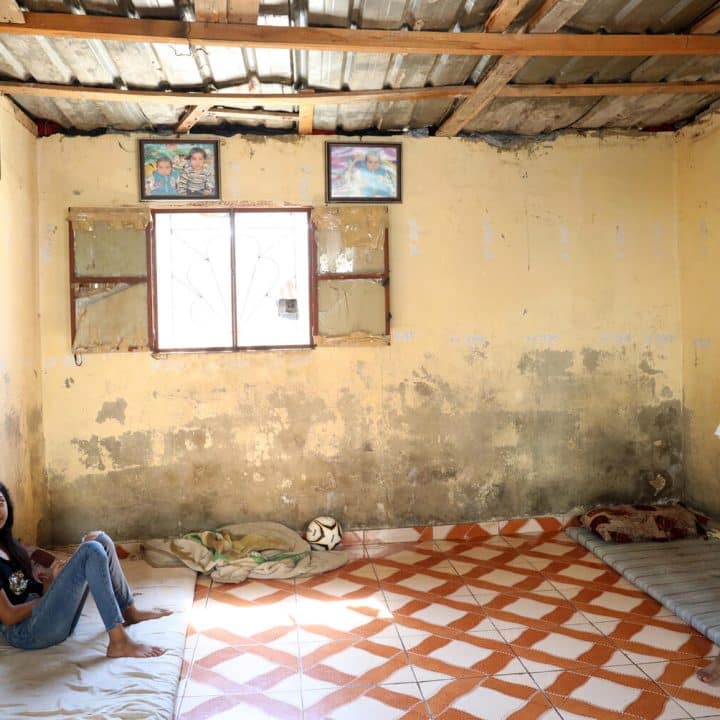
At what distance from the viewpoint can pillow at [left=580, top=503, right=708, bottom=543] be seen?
4688 millimetres

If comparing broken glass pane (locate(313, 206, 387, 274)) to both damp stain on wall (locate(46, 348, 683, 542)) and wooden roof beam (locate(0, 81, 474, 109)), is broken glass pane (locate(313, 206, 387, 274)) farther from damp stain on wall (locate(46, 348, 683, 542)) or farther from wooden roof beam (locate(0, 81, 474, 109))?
wooden roof beam (locate(0, 81, 474, 109))

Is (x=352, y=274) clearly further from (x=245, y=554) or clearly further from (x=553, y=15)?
(x=553, y=15)

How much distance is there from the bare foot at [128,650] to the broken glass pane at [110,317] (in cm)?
210

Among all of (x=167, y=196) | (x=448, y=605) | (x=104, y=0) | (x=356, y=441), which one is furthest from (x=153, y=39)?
(x=448, y=605)

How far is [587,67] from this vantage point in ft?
12.6

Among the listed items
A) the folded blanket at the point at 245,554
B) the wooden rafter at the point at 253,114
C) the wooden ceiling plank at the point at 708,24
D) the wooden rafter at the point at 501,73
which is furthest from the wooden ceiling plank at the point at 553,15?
the folded blanket at the point at 245,554

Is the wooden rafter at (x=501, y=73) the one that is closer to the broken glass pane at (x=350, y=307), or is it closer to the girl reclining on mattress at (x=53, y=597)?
the broken glass pane at (x=350, y=307)

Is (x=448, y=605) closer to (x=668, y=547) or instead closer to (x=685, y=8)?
(x=668, y=547)

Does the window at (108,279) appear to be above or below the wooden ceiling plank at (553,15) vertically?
below

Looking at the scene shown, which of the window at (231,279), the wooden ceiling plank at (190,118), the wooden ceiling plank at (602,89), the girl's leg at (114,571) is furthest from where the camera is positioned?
the window at (231,279)

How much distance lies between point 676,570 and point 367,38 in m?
3.42

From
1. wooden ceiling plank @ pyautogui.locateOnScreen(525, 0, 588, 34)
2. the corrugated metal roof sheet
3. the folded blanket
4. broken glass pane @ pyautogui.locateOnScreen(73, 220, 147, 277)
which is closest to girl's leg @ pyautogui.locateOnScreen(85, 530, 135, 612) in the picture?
the folded blanket

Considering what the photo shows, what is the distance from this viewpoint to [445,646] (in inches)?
133

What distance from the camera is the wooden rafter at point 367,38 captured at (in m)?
3.07
